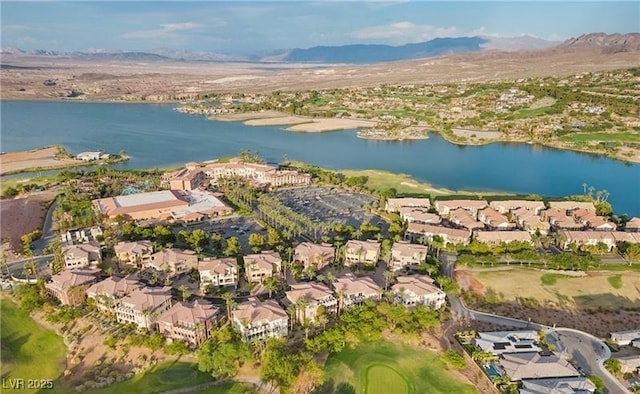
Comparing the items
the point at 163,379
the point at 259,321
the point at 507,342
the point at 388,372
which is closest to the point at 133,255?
the point at 163,379

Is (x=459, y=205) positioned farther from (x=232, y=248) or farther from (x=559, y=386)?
(x=559, y=386)

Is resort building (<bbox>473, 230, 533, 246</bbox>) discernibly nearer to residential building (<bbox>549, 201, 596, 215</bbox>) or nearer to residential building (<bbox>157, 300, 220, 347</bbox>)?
residential building (<bbox>549, 201, 596, 215</bbox>)

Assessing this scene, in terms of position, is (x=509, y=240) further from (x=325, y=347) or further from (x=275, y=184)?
(x=275, y=184)

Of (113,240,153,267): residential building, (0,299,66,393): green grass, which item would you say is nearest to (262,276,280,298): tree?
(113,240,153,267): residential building

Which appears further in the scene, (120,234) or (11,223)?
(11,223)

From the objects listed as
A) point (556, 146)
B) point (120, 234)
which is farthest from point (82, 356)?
point (556, 146)

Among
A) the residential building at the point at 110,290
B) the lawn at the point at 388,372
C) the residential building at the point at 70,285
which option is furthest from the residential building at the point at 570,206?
the residential building at the point at 70,285

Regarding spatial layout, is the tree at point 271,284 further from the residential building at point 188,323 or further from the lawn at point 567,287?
the lawn at point 567,287
